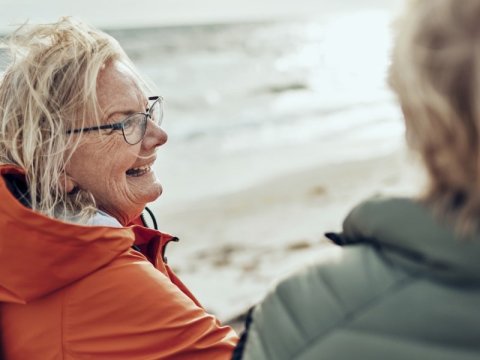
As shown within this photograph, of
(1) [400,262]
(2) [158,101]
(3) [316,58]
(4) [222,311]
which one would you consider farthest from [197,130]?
(3) [316,58]

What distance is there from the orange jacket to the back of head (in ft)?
0.54

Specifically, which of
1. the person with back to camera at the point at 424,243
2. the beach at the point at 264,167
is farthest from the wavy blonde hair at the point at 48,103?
the person with back to camera at the point at 424,243

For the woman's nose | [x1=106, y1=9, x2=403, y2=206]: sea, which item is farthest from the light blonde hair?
the woman's nose

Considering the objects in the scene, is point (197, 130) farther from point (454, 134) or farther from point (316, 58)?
point (316, 58)

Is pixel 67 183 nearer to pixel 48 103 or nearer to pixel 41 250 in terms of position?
pixel 48 103

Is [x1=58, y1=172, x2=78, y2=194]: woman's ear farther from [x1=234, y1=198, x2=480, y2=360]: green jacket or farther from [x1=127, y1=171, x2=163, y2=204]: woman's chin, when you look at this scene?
[x1=234, y1=198, x2=480, y2=360]: green jacket

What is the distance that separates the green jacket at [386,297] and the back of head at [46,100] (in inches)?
40.7

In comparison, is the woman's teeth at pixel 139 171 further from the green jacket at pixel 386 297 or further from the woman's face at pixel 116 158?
the green jacket at pixel 386 297

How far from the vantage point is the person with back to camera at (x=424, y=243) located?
1004 mm

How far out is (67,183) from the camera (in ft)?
6.83

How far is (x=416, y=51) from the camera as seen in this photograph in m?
1.02

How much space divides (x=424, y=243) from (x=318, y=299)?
20 centimetres

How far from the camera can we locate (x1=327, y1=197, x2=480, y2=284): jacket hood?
101 centimetres

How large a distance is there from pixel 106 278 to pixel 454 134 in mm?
1060
